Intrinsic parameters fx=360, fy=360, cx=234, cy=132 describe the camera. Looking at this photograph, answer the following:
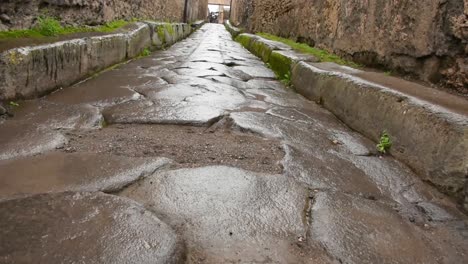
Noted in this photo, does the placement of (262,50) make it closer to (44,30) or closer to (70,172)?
(44,30)

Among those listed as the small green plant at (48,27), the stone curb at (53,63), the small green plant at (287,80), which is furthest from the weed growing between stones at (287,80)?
the small green plant at (48,27)

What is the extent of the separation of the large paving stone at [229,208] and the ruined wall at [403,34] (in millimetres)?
1432

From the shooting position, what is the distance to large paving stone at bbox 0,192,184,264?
85cm

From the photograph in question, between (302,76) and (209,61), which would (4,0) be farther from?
(209,61)

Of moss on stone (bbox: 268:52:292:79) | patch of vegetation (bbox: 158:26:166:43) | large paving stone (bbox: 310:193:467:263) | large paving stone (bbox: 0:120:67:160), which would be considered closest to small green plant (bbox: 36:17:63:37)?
large paving stone (bbox: 0:120:67:160)

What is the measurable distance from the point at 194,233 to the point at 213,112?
1283mm

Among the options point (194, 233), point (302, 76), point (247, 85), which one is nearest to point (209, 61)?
point (247, 85)

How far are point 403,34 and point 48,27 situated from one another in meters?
2.62

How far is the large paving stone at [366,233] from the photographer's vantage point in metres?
0.98

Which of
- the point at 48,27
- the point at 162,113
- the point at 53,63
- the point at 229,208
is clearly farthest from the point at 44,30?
the point at 229,208

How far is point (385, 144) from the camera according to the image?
5.90 feet

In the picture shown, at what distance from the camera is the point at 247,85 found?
336 centimetres

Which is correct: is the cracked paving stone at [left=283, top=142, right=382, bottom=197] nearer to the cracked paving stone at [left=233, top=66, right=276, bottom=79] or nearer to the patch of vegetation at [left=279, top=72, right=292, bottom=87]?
the patch of vegetation at [left=279, top=72, right=292, bottom=87]

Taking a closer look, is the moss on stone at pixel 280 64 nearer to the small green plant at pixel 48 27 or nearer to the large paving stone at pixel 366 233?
the small green plant at pixel 48 27
